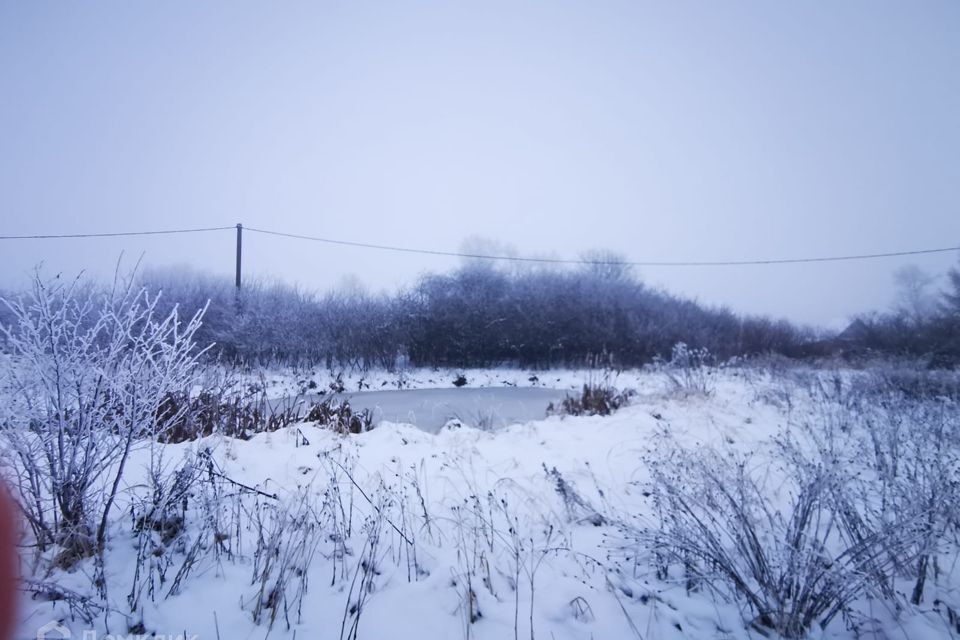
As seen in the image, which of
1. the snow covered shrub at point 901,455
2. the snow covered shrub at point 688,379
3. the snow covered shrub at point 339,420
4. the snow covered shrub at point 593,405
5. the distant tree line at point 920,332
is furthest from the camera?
the distant tree line at point 920,332

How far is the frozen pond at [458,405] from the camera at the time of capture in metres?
7.68

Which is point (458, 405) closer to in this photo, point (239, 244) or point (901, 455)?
point (901, 455)

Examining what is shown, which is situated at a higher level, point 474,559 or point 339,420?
point 474,559

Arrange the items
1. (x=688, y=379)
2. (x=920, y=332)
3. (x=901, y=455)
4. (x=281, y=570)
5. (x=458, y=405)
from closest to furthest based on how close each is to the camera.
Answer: (x=281, y=570), (x=901, y=455), (x=688, y=379), (x=458, y=405), (x=920, y=332)

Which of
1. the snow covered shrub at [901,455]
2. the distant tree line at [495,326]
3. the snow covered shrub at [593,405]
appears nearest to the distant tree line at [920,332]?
the distant tree line at [495,326]

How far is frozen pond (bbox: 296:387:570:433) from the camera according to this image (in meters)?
7.68

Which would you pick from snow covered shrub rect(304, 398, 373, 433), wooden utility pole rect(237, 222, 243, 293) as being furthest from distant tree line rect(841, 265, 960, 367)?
wooden utility pole rect(237, 222, 243, 293)

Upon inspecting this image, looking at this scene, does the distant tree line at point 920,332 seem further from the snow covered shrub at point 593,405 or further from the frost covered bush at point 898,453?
the snow covered shrub at point 593,405

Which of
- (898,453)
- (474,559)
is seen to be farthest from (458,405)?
(898,453)

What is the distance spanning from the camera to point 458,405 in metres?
9.57

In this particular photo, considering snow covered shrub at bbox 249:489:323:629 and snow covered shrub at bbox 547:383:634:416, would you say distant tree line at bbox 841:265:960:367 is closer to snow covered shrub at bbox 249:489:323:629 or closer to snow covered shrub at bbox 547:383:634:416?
snow covered shrub at bbox 547:383:634:416

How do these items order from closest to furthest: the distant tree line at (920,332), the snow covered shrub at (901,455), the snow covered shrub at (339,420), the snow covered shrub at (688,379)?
the snow covered shrub at (901,455) < the snow covered shrub at (339,420) < the snow covered shrub at (688,379) < the distant tree line at (920,332)

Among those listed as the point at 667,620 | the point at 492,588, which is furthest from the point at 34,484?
the point at 667,620

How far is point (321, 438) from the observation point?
17.4ft
